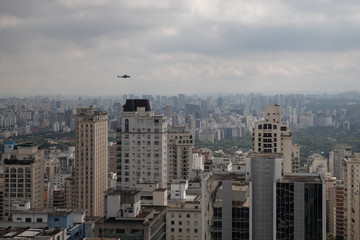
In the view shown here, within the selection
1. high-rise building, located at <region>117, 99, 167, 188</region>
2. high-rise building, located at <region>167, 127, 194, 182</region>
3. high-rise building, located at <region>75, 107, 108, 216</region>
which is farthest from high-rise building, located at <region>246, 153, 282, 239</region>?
high-rise building, located at <region>167, 127, 194, 182</region>

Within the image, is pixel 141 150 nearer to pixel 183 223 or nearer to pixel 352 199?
pixel 183 223

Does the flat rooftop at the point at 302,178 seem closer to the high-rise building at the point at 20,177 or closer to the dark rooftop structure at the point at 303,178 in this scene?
the dark rooftop structure at the point at 303,178

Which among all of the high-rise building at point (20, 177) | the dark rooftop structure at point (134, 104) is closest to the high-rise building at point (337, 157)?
the dark rooftop structure at point (134, 104)

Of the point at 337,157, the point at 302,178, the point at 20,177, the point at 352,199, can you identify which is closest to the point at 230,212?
the point at 302,178

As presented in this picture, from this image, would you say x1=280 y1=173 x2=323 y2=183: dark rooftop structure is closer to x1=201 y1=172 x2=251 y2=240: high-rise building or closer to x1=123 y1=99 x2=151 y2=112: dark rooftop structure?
x1=201 y1=172 x2=251 y2=240: high-rise building

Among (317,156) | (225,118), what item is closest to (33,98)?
(317,156)
